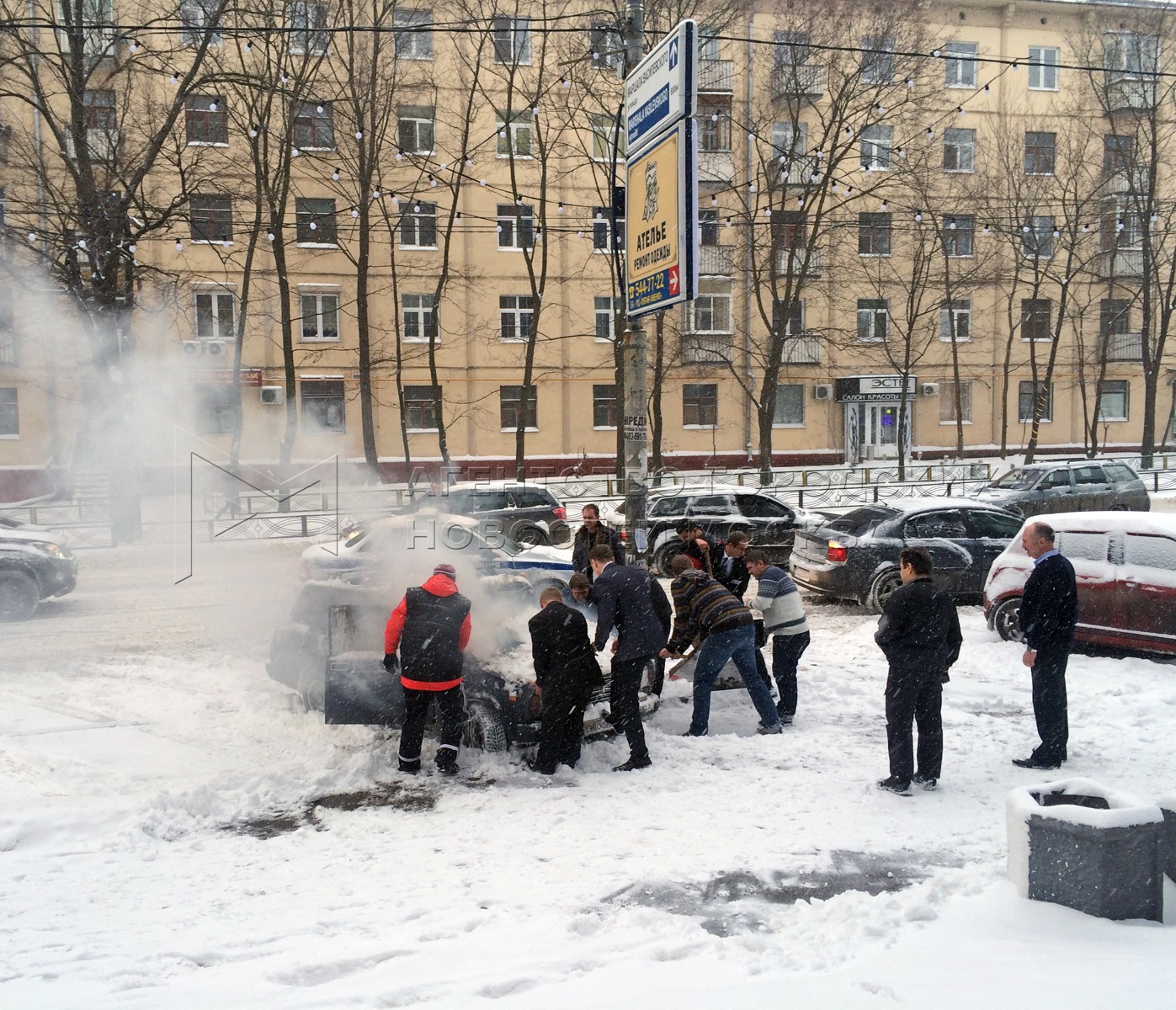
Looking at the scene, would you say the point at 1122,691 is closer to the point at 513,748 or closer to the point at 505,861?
the point at 513,748

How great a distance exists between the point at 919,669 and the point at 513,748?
9.50 feet

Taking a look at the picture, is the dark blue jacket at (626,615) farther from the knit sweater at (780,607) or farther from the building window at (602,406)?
the building window at (602,406)

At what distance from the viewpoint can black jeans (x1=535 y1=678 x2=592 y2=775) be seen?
263 inches

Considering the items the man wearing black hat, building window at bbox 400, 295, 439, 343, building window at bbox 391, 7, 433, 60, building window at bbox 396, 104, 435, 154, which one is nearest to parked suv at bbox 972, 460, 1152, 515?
the man wearing black hat

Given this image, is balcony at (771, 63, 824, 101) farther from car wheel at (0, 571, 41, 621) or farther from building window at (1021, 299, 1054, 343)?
car wheel at (0, 571, 41, 621)

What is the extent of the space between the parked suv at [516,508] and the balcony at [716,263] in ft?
54.9

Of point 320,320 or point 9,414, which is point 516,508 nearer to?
point 9,414

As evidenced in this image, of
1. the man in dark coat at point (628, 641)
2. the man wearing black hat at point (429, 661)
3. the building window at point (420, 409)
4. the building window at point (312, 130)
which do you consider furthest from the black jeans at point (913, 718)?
the building window at point (420, 409)

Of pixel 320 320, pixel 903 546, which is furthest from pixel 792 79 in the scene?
pixel 903 546

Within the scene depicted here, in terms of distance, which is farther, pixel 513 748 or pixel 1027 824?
pixel 513 748

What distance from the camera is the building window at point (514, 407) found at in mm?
34094

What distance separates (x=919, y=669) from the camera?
243 inches

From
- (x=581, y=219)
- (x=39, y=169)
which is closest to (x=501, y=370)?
(x=581, y=219)

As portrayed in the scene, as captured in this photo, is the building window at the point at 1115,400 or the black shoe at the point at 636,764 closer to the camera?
the black shoe at the point at 636,764
